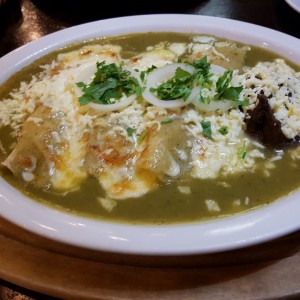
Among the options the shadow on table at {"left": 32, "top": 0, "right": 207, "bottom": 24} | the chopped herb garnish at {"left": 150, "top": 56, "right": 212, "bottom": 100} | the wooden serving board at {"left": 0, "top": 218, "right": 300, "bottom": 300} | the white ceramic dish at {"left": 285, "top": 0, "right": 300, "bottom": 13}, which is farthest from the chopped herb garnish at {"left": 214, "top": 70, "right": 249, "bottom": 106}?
the shadow on table at {"left": 32, "top": 0, "right": 207, "bottom": 24}

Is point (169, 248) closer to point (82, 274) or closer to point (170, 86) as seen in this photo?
point (82, 274)

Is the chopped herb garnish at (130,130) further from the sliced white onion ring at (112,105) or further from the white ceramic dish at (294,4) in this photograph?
the white ceramic dish at (294,4)

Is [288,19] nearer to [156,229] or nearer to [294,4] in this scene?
[294,4]

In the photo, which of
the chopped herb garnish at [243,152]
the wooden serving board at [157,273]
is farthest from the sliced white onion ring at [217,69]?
the wooden serving board at [157,273]

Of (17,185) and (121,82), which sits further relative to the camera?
(121,82)

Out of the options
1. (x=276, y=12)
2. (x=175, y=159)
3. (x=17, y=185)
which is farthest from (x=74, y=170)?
(x=276, y=12)
